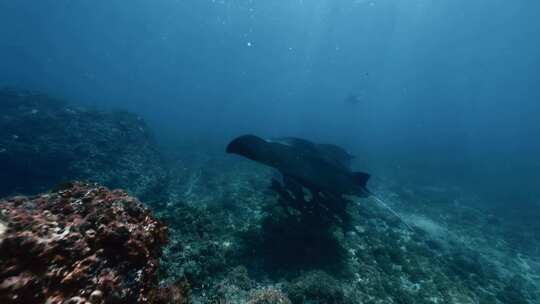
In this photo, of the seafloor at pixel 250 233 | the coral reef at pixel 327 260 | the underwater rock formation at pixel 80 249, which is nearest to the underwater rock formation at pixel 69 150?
the seafloor at pixel 250 233

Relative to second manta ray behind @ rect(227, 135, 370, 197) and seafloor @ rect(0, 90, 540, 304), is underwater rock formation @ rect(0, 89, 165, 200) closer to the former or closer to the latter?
seafloor @ rect(0, 90, 540, 304)

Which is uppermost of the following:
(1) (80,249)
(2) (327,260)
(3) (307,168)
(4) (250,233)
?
(1) (80,249)

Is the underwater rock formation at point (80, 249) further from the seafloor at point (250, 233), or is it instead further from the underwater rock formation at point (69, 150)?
the underwater rock formation at point (69, 150)

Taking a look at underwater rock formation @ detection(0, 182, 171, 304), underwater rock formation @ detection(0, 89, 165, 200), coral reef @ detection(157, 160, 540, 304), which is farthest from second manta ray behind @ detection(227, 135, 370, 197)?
underwater rock formation @ detection(0, 89, 165, 200)

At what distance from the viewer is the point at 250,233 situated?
869 cm

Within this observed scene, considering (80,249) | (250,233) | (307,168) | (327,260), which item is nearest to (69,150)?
(250,233)

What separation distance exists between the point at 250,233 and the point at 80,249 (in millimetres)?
6272

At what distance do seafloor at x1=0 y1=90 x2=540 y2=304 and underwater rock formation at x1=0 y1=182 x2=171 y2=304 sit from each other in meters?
0.02

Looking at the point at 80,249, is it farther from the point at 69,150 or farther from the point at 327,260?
the point at 69,150

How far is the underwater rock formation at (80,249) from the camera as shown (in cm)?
233

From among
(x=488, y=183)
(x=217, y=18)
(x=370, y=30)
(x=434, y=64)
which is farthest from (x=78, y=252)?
(x=434, y=64)

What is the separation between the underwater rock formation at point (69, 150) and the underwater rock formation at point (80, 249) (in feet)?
37.6

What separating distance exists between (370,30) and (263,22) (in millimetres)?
38175

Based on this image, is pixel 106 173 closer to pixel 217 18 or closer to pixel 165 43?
pixel 217 18
